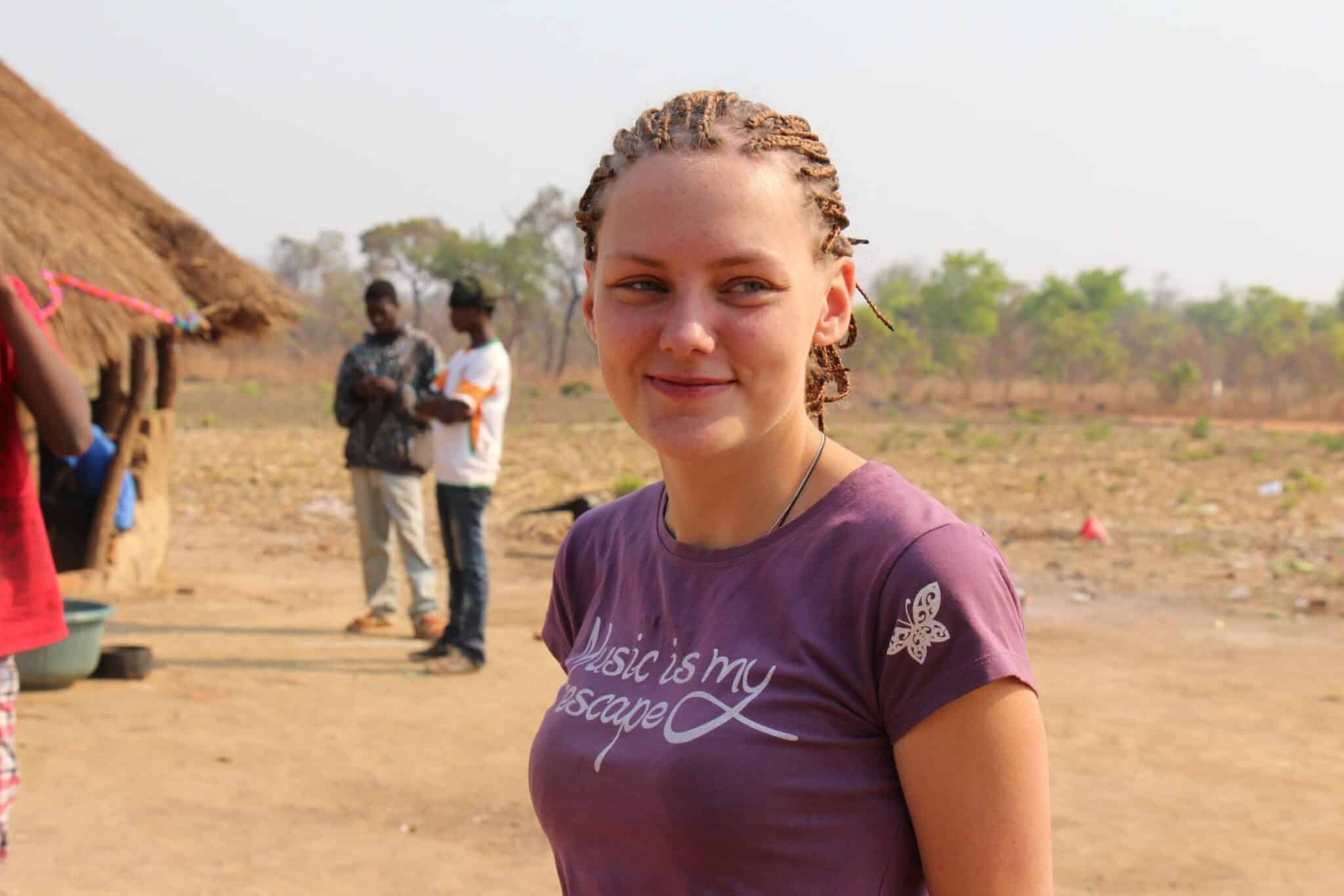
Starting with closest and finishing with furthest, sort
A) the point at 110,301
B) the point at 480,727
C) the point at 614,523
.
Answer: the point at 614,523
the point at 480,727
the point at 110,301

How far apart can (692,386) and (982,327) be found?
1998 inches

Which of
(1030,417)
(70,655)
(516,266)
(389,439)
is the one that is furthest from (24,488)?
(516,266)

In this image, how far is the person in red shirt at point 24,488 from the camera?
9.12 feet

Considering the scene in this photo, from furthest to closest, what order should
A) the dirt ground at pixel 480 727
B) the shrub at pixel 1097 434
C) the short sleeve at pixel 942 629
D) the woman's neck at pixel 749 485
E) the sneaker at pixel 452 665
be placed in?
the shrub at pixel 1097 434 < the sneaker at pixel 452 665 < the dirt ground at pixel 480 727 < the woman's neck at pixel 749 485 < the short sleeve at pixel 942 629

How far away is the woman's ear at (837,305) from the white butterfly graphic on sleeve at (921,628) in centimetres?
40

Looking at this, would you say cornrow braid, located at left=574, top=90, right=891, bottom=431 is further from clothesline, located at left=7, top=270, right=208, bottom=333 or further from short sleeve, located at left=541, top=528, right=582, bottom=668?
clothesline, located at left=7, top=270, right=208, bottom=333

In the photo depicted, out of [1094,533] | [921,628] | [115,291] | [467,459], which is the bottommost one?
[1094,533]

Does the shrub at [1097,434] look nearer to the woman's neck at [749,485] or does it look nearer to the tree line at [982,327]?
the tree line at [982,327]

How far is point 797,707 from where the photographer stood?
1420mm

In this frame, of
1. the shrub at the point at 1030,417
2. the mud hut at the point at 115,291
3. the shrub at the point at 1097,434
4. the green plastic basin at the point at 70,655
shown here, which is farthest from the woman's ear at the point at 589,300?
the shrub at the point at 1030,417

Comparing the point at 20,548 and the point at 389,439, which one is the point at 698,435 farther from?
the point at 389,439

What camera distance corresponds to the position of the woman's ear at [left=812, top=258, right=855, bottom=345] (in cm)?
166

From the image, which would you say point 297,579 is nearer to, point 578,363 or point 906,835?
point 906,835

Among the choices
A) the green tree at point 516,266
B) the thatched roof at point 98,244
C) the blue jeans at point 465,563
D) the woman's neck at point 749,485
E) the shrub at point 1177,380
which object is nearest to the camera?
the woman's neck at point 749,485
